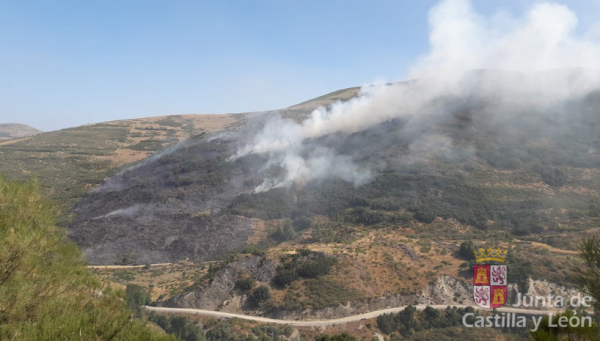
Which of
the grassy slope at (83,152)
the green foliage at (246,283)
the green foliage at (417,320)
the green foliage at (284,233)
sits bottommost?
the green foliage at (417,320)

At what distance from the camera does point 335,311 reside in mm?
32969

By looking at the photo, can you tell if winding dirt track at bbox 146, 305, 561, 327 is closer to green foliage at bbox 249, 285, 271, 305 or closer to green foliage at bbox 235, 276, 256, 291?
green foliage at bbox 249, 285, 271, 305

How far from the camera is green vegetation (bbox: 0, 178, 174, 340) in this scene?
30.9ft

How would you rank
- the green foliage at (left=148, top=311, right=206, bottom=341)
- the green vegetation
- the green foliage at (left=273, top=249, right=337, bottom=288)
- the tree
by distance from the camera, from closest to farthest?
the green vegetation < the tree < the green foliage at (left=148, top=311, right=206, bottom=341) < the green foliage at (left=273, top=249, right=337, bottom=288)

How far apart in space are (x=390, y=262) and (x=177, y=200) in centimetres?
4792

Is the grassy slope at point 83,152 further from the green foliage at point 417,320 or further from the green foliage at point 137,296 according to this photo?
the green foliage at point 417,320

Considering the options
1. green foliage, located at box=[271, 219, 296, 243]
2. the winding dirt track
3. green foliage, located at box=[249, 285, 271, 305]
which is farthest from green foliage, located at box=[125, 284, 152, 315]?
green foliage, located at box=[271, 219, 296, 243]

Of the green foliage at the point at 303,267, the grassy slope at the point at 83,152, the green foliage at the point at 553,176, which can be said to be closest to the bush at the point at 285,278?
the green foliage at the point at 303,267

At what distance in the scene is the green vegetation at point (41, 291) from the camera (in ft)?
30.9

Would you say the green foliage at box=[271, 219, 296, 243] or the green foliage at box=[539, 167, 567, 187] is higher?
the green foliage at box=[539, 167, 567, 187]

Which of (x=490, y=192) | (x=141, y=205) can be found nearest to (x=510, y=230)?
(x=490, y=192)

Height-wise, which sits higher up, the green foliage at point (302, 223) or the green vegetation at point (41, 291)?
the green vegetation at point (41, 291)

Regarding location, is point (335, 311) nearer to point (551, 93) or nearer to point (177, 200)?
point (177, 200)

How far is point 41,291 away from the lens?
11.2 meters
